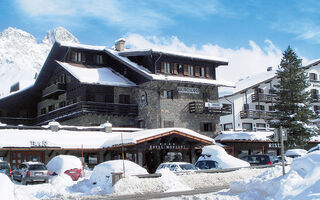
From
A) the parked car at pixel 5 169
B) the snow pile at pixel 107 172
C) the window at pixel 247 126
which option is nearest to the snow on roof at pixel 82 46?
the parked car at pixel 5 169

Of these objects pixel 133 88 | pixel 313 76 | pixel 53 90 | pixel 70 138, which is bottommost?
pixel 70 138

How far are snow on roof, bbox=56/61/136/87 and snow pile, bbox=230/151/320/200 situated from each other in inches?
1058

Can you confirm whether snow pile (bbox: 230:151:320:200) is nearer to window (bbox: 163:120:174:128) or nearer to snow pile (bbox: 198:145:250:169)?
snow pile (bbox: 198:145:250:169)

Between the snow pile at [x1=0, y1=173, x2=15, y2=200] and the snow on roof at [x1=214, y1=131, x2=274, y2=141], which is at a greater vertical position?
the snow on roof at [x1=214, y1=131, x2=274, y2=141]

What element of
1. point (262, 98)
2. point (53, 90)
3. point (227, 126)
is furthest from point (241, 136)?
point (53, 90)

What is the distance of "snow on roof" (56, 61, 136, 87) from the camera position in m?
39.6

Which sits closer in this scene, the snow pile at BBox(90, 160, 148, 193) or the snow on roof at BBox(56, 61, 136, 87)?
the snow pile at BBox(90, 160, 148, 193)

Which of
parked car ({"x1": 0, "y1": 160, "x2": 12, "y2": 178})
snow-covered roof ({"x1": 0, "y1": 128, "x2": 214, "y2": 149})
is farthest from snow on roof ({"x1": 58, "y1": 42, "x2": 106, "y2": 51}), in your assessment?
parked car ({"x1": 0, "y1": 160, "x2": 12, "y2": 178})

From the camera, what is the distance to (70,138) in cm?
3441

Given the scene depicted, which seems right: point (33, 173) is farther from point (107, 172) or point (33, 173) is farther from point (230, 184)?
point (230, 184)

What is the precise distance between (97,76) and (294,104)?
20.2m

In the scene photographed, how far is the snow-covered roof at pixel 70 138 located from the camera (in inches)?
1227

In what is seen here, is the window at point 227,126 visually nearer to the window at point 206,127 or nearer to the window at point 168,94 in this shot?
the window at point 206,127

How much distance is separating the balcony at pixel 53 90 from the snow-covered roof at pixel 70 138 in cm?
903
